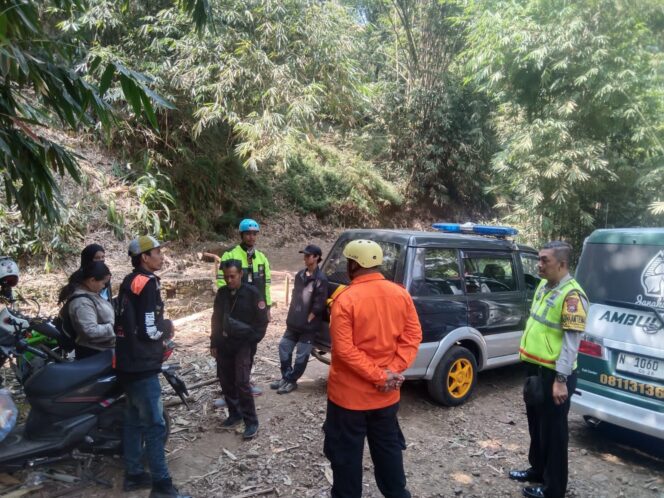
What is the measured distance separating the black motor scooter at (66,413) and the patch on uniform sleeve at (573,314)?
10.9 ft

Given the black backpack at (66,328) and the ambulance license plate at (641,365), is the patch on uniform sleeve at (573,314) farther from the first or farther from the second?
the black backpack at (66,328)

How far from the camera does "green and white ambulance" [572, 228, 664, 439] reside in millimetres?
3883

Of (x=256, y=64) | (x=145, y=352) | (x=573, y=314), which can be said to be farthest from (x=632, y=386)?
(x=256, y=64)

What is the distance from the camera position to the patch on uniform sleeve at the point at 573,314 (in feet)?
11.1

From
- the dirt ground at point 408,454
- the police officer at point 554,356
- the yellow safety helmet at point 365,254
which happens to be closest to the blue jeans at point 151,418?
the dirt ground at point 408,454

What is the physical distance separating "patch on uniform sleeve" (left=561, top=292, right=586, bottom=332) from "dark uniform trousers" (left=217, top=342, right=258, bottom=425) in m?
2.58

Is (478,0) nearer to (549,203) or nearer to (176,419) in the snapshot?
(549,203)

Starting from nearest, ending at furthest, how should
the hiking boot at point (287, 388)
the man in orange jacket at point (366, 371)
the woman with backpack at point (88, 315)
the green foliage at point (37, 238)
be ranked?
1. the man in orange jacket at point (366, 371)
2. the woman with backpack at point (88, 315)
3. the hiking boot at point (287, 388)
4. the green foliage at point (37, 238)

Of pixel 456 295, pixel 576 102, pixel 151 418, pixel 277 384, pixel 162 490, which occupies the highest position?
pixel 576 102

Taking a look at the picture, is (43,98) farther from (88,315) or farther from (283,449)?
(283,449)

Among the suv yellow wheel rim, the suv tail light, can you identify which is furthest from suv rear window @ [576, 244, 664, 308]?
the suv yellow wheel rim

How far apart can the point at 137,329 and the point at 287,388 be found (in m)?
2.46

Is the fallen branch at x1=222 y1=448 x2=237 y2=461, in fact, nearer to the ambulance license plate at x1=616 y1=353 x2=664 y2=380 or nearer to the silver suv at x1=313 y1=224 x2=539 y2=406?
the silver suv at x1=313 y1=224 x2=539 y2=406

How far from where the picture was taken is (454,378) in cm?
528
